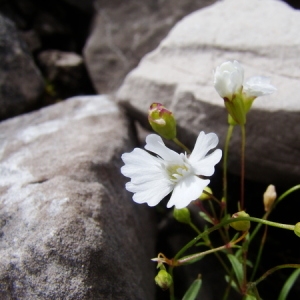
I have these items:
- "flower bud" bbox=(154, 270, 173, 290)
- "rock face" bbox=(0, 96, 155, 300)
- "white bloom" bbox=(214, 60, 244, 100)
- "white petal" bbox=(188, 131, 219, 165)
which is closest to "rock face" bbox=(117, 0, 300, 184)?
"rock face" bbox=(0, 96, 155, 300)

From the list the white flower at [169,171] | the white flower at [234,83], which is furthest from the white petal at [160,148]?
the white flower at [234,83]

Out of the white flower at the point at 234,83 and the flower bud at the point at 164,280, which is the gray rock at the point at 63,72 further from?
the flower bud at the point at 164,280

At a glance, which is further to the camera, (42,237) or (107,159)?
(107,159)

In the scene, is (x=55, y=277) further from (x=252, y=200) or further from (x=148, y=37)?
(x=148, y=37)

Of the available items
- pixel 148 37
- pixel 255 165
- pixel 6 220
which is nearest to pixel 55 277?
pixel 6 220

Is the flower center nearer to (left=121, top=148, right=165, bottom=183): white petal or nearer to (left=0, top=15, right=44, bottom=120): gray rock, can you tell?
(left=121, top=148, right=165, bottom=183): white petal

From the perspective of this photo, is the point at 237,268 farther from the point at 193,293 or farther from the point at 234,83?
the point at 234,83

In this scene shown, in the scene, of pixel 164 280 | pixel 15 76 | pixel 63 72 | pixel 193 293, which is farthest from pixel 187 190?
pixel 63 72
